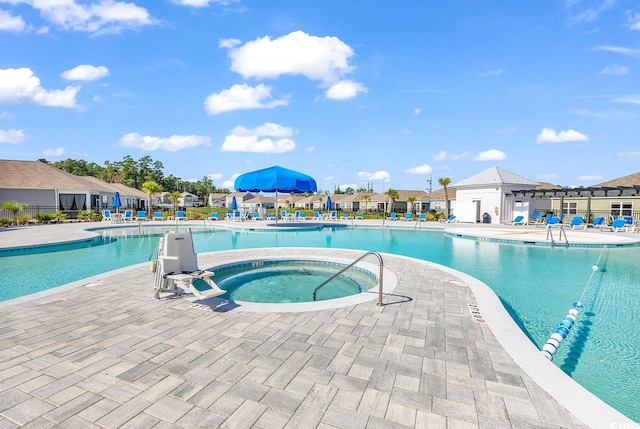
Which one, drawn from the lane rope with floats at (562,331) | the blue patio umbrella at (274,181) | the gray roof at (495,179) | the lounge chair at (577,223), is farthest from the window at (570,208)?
the lane rope with floats at (562,331)

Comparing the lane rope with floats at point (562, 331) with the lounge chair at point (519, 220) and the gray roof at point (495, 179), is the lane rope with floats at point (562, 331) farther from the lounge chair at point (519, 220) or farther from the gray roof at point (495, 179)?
the gray roof at point (495, 179)

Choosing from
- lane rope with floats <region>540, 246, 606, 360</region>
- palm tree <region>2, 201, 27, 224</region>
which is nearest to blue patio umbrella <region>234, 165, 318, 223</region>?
lane rope with floats <region>540, 246, 606, 360</region>

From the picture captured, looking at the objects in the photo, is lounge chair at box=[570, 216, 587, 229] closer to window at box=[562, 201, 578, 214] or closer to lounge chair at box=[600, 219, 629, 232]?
lounge chair at box=[600, 219, 629, 232]

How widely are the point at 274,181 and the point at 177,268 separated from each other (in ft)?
37.7

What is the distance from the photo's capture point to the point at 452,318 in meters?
4.17

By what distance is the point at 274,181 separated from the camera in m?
16.0

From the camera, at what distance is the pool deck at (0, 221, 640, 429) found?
86.1 inches

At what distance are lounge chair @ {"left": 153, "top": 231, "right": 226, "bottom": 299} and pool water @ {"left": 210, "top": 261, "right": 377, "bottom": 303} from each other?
991 millimetres

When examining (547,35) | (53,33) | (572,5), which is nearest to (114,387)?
(53,33)

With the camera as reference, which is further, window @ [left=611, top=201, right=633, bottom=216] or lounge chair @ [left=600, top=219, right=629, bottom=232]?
window @ [left=611, top=201, right=633, bottom=216]

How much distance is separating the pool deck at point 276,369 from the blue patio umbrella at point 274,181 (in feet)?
38.8

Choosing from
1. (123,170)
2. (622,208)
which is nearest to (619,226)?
(622,208)

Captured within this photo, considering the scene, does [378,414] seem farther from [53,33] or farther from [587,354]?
[53,33]

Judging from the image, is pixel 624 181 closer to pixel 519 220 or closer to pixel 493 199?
pixel 519 220
